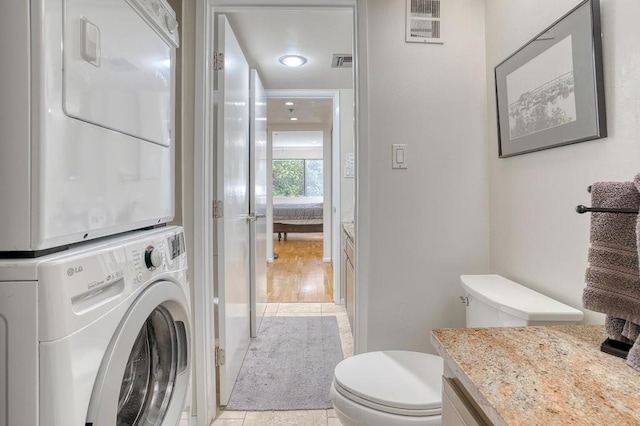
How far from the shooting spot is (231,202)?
1908 millimetres

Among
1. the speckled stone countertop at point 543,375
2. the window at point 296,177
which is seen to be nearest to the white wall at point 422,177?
the speckled stone countertop at point 543,375

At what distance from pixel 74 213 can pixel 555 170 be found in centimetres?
135

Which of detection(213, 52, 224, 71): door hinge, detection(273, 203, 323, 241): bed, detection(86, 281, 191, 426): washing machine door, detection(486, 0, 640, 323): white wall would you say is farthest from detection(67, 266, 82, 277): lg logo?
detection(273, 203, 323, 241): bed

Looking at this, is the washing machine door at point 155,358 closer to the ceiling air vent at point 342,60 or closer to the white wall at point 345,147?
the ceiling air vent at point 342,60

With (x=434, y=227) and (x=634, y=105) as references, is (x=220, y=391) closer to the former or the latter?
(x=434, y=227)

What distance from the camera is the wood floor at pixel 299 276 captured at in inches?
151

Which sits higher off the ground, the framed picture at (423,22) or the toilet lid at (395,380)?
the framed picture at (423,22)

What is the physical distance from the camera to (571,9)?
1.07m

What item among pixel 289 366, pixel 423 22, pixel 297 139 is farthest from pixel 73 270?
pixel 297 139

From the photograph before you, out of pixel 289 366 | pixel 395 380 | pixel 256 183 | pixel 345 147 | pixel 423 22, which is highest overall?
pixel 423 22

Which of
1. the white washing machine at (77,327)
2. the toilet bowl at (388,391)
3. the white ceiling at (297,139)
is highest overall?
the white ceiling at (297,139)

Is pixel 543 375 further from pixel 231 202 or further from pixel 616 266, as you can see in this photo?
pixel 231 202

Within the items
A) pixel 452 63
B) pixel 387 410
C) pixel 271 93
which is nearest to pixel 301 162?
pixel 271 93

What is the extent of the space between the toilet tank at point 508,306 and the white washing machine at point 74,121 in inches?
44.2
